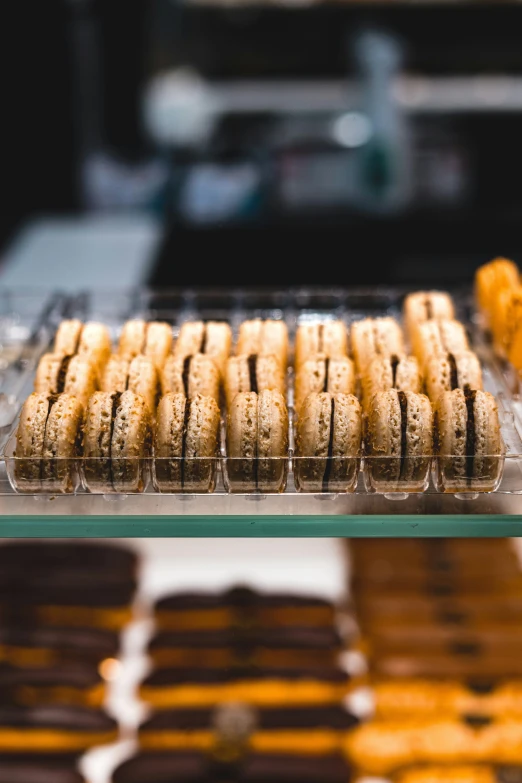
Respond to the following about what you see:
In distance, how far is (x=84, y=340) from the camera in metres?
1.70

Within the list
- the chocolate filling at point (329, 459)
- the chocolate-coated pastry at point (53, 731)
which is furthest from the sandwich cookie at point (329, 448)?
the chocolate-coated pastry at point (53, 731)

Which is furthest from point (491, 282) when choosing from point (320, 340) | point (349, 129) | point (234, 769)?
point (349, 129)

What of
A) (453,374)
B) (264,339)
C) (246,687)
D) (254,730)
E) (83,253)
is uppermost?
(83,253)

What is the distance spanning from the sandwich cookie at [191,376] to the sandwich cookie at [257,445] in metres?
0.13

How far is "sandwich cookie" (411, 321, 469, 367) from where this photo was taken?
63.7 inches

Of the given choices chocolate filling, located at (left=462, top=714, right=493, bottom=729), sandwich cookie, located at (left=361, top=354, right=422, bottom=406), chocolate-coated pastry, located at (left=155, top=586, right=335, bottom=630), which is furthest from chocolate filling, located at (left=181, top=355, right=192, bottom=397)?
chocolate filling, located at (left=462, top=714, right=493, bottom=729)

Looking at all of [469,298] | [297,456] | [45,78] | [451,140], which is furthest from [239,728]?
[45,78]

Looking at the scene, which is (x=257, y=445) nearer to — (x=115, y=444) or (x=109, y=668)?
(x=115, y=444)

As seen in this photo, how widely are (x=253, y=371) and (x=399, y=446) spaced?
1.05 feet

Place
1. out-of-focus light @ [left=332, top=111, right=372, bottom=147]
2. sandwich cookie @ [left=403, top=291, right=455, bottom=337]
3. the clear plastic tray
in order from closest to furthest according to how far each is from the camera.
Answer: the clear plastic tray < sandwich cookie @ [left=403, top=291, right=455, bottom=337] < out-of-focus light @ [left=332, top=111, right=372, bottom=147]

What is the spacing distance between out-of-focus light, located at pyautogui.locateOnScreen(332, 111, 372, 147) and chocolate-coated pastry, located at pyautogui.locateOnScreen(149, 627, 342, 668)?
3.16 metres

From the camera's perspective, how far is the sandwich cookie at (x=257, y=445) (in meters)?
1.30

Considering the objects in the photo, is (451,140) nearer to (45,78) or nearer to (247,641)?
(45,78)

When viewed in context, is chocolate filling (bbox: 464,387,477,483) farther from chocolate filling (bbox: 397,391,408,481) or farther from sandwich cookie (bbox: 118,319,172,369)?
sandwich cookie (bbox: 118,319,172,369)
